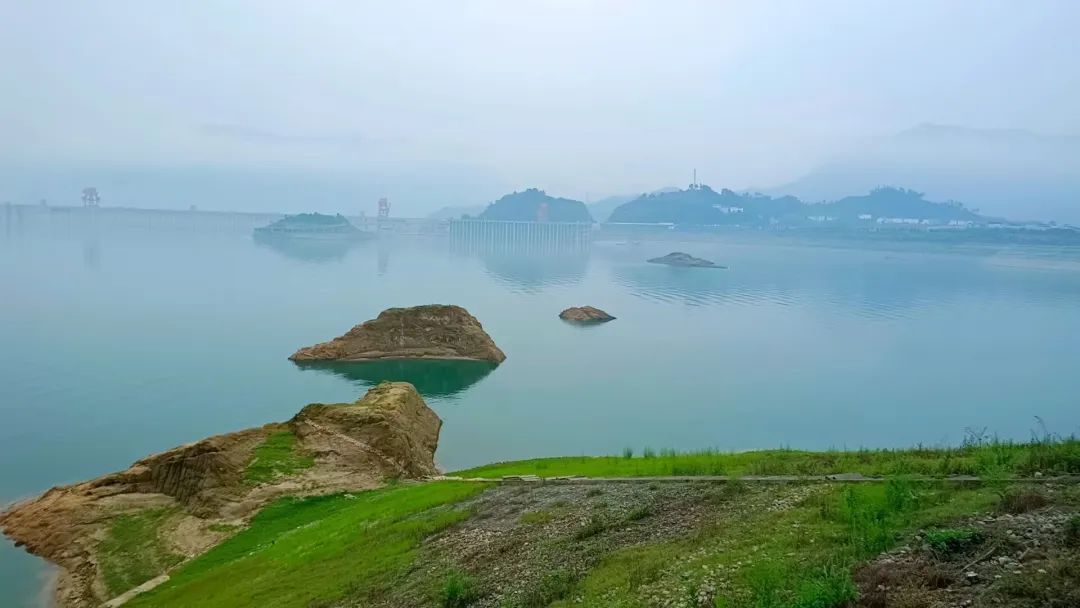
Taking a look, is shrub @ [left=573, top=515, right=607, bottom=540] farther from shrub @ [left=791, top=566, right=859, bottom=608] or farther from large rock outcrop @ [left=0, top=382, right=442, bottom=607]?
large rock outcrop @ [left=0, top=382, right=442, bottom=607]

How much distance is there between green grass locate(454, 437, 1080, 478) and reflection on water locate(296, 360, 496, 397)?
19.3 meters

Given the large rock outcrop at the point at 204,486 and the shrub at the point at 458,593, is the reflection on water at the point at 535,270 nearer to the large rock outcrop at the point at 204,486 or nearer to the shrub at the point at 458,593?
the large rock outcrop at the point at 204,486

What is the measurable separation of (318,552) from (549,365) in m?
28.2

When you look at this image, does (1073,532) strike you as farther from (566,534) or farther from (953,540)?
(566,534)

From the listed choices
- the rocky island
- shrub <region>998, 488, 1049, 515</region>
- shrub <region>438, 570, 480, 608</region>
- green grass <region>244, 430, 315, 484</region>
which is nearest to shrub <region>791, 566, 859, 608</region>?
shrub <region>998, 488, 1049, 515</region>

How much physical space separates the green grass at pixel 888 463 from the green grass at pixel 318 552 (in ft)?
10.9

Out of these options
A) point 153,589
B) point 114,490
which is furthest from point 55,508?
point 153,589

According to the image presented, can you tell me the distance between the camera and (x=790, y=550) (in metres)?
7.75

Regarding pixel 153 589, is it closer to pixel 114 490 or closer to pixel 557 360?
pixel 114 490

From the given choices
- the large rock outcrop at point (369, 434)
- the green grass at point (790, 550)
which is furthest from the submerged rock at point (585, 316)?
the green grass at point (790, 550)

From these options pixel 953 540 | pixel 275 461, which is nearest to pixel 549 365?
pixel 275 461

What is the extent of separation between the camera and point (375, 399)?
909 inches

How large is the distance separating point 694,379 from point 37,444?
28.2m

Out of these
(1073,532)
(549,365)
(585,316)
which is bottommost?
(549,365)
